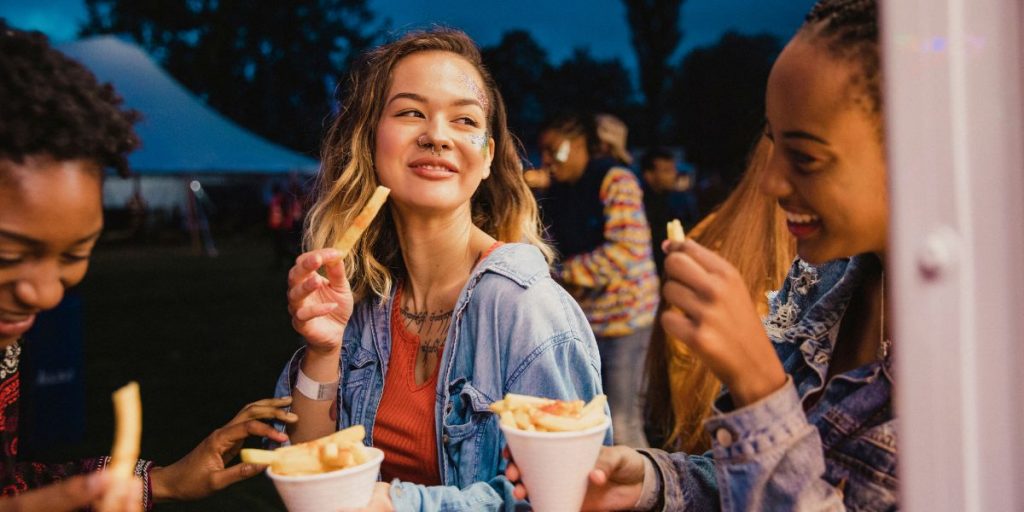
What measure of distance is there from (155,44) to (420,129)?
79.1ft

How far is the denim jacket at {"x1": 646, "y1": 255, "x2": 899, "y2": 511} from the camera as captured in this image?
1358 millimetres

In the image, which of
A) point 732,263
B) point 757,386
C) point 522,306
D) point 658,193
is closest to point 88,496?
point 757,386

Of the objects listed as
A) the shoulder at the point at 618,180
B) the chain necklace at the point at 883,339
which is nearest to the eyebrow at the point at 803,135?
the chain necklace at the point at 883,339

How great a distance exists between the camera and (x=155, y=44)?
912 inches

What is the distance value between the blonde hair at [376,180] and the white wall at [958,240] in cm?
170

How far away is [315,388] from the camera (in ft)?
7.42

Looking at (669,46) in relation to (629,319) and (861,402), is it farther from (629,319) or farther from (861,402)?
(861,402)

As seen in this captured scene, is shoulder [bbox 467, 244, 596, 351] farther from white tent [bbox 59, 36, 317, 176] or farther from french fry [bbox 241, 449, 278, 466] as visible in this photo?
white tent [bbox 59, 36, 317, 176]

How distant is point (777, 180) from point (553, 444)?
0.64 meters

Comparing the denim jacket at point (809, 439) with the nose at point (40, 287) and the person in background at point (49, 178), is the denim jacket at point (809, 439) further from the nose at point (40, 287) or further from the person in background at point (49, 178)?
the nose at point (40, 287)

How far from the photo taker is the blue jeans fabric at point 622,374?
17.7 feet

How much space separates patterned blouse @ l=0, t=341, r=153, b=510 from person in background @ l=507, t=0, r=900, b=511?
3.43ft

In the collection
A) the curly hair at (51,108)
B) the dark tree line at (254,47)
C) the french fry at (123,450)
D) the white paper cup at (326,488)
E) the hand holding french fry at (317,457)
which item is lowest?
the white paper cup at (326,488)

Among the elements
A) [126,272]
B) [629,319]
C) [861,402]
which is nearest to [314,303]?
[861,402]
